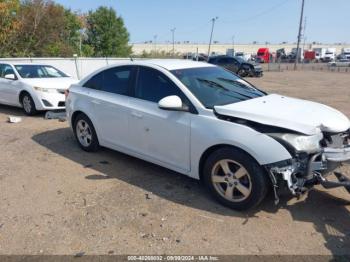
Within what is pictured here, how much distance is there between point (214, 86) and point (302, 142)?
4.97 ft

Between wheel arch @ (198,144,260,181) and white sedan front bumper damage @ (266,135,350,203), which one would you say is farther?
wheel arch @ (198,144,260,181)

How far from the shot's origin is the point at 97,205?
13.6 ft

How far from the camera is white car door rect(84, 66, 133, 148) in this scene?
5105mm

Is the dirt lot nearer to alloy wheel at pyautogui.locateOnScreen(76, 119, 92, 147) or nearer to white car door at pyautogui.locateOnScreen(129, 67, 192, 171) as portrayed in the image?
white car door at pyautogui.locateOnScreen(129, 67, 192, 171)

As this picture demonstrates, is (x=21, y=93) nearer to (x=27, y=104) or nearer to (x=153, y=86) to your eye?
(x=27, y=104)

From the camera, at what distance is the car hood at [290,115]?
3740mm

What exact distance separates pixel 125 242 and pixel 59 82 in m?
6.90

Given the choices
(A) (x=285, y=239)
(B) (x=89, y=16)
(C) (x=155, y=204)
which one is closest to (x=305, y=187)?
(A) (x=285, y=239)

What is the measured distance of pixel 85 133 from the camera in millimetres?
5984

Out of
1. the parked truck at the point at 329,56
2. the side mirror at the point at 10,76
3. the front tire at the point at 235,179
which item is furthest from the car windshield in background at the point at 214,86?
the parked truck at the point at 329,56

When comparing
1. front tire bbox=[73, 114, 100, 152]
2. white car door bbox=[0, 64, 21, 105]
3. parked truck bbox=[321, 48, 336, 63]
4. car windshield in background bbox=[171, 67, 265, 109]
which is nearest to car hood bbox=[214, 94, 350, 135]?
car windshield in background bbox=[171, 67, 265, 109]

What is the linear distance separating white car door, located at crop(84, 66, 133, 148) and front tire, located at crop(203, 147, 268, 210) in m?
1.57

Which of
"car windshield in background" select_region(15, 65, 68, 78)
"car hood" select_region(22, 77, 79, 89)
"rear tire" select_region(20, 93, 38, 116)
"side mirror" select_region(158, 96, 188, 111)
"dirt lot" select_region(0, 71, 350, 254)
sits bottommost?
"dirt lot" select_region(0, 71, 350, 254)

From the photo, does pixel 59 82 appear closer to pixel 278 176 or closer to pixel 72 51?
pixel 278 176
